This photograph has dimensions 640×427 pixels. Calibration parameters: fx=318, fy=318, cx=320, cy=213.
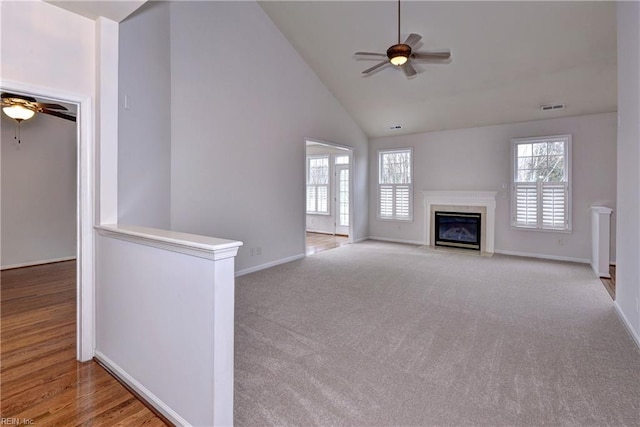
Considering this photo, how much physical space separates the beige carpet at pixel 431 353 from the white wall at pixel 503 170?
5.20ft

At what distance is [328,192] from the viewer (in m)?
9.63

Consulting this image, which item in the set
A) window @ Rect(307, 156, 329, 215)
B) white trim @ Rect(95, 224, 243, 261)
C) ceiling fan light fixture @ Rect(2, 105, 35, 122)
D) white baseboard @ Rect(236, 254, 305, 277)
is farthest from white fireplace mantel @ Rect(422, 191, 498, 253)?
ceiling fan light fixture @ Rect(2, 105, 35, 122)

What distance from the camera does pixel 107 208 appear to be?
2.50m

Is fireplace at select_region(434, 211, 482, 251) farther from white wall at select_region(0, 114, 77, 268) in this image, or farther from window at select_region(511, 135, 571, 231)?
white wall at select_region(0, 114, 77, 268)

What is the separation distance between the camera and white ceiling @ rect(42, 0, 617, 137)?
4164 mm

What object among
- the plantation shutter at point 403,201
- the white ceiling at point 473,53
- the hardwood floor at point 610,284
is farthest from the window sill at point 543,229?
the plantation shutter at point 403,201

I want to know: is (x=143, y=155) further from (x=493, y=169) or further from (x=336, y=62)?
(x=493, y=169)

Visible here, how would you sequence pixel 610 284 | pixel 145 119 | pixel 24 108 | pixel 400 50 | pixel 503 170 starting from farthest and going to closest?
pixel 503 170 < pixel 610 284 < pixel 24 108 < pixel 400 50 < pixel 145 119

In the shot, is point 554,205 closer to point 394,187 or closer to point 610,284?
point 610,284

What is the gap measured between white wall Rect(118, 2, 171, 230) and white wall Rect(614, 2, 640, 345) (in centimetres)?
445

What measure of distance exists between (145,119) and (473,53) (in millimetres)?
4681

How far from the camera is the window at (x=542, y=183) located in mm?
5934

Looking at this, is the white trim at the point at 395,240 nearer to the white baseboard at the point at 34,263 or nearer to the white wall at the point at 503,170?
the white wall at the point at 503,170

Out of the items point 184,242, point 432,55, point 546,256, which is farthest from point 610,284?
point 184,242
